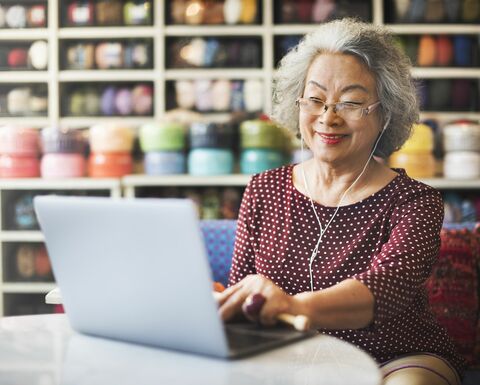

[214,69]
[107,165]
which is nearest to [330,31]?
[107,165]

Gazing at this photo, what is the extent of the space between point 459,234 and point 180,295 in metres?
1.30

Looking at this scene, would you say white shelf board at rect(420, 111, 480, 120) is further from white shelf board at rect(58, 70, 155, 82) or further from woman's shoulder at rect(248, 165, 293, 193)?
woman's shoulder at rect(248, 165, 293, 193)

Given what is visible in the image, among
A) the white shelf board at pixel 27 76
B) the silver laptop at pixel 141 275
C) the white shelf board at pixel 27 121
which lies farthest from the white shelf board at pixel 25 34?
the silver laptop at pixel 141 275

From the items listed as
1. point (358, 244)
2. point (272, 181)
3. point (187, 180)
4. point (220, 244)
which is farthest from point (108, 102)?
point (358, 244)

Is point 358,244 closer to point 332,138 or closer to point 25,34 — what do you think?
point 332,138

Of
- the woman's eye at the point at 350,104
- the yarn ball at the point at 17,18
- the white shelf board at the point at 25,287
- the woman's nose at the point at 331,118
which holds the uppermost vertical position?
the yarn ball at the point at 17,18

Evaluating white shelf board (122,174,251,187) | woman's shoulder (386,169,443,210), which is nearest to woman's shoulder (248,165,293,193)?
woman's shoulder (386,169,443,210)

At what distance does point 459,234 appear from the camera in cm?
199

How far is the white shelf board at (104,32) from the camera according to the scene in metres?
3.97

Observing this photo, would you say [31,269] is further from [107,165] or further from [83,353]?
[83,353]

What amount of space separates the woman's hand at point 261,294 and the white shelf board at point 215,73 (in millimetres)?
2985

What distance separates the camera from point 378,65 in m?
1.54

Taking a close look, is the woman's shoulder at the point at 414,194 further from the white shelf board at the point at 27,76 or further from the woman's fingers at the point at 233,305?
the white shelf board at the point at 27,76

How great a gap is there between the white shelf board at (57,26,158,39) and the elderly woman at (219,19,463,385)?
7.95ft
